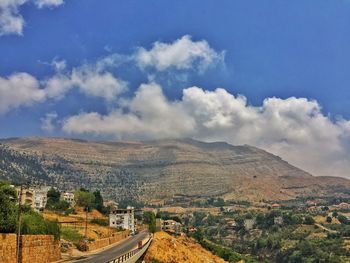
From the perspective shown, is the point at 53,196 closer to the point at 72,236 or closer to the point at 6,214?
the point at 72,236

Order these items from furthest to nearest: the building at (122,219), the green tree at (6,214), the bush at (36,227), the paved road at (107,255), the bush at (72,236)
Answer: the building at (122,219), the bush at (72,236), the paved road at (107,255), the bush at (36,227), the green tree at (6,214)

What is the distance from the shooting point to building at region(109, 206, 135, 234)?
546 feet

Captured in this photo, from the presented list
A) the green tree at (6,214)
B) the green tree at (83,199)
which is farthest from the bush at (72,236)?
the green tree at (83,199)

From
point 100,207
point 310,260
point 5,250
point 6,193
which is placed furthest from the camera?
point 100,207

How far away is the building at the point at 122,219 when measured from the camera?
16654 centimetres

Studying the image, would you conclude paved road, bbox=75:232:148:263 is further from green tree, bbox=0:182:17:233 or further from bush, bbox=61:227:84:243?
green tree, bbox=0:182:17:233

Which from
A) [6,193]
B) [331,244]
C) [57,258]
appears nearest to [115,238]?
[57,258]

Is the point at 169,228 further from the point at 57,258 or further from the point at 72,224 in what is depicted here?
the point at 57,258

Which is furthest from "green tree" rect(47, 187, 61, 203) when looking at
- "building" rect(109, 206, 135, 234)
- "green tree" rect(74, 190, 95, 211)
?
"building" rect(109, 206, 135, 234)

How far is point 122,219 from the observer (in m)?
170

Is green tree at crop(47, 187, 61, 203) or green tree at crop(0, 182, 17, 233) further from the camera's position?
green tree at crop(47, 187, 61, 203)

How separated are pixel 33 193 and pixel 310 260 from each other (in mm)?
101069

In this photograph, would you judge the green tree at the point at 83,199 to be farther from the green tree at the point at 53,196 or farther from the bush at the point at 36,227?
the bush at the point at 36,227

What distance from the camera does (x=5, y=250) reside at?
47.7 m
